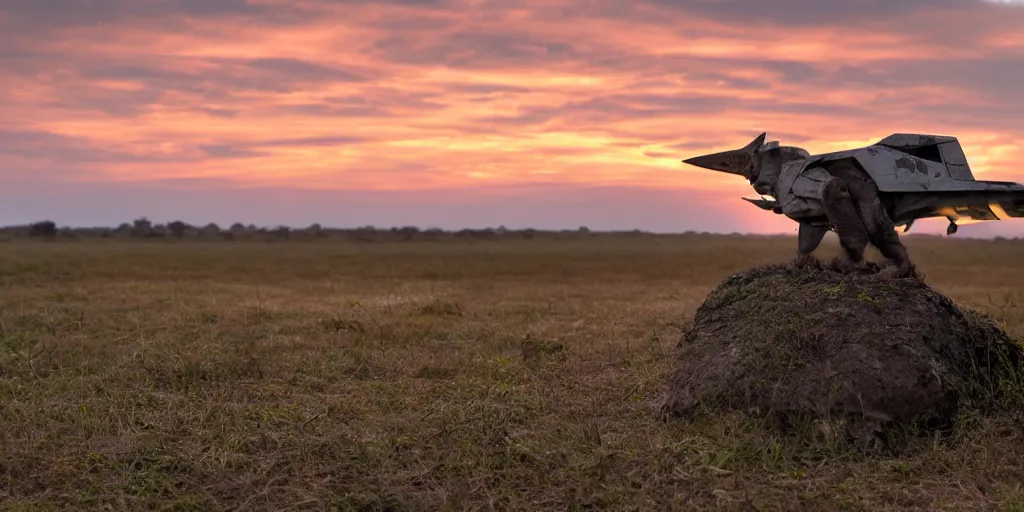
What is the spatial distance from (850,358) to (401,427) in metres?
3.52

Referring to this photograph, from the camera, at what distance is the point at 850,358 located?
6152 millimetres

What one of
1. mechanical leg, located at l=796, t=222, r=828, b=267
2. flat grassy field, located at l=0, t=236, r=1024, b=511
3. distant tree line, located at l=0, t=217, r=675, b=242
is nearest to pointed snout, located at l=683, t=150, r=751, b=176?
mechanical leg, located at l=796, t=222, r=828, b=267

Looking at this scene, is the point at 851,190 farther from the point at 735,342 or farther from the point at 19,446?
the point at 19,446

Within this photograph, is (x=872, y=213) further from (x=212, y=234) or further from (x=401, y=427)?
(x=212, y=234)

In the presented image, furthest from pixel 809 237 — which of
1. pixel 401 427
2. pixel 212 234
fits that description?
pixel 212 234

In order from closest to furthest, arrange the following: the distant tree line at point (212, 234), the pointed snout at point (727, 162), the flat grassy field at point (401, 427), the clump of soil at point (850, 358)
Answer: the flat grassy field at point (401, 427) → the clump of soil at point (850, 358) → the pointed snout at point (727, 162) → the distant tree line at point (212, 234)

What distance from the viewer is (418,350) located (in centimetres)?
1019

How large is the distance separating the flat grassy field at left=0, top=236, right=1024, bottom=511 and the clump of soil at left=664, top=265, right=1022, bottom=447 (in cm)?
27

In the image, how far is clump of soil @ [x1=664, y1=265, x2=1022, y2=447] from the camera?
596 cm

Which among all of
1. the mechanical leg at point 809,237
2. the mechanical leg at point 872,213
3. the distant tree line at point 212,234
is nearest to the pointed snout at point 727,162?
the mechanical leg at point 809,237

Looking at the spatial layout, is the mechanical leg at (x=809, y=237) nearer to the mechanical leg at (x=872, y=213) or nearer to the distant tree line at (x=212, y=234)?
the mechanical leg at (x=872, y=213)

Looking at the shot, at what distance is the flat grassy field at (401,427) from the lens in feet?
17.1

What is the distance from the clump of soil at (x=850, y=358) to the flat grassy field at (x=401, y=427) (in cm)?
27

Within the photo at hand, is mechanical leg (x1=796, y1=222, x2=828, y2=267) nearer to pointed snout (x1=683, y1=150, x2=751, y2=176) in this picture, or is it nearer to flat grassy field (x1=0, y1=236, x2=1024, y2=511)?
pointed snout (x1=683, y1=150, x2=751, y2=176)
